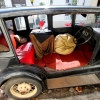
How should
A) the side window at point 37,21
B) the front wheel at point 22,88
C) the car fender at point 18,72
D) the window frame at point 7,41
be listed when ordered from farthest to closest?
the side window at point 37,21, the front wheel at point 22,88, the car fender at point 18,72, the window frame at point 7,41

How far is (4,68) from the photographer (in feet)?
5.86

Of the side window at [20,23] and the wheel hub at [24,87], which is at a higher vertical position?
the side window at [20,23]

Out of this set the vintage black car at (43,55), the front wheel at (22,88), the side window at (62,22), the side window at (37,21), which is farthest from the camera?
the side window at (62,22)

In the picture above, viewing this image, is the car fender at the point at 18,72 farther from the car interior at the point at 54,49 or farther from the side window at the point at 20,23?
the side window at the point at 20,23

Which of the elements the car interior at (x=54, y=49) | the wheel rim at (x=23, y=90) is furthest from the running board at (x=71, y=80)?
the wheel rim at (x=23, y=90)

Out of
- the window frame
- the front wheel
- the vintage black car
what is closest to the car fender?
the vintage black car

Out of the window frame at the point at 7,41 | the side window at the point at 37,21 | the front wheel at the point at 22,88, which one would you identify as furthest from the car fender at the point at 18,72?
the side window at the point at 37,21

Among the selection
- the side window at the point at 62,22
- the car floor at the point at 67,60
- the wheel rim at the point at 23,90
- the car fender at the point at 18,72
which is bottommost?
the wheel rim at the point at 23,90

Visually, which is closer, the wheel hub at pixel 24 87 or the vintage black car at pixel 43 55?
the vintage black car at pixel 43 55

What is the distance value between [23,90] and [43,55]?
2.57 ft

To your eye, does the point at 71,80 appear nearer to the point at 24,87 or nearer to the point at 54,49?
the point at 54,49

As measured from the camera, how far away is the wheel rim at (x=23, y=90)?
6.54 ft

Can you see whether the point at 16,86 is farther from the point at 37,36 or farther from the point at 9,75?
the point at 37,36

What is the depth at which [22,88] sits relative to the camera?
2018 mm
